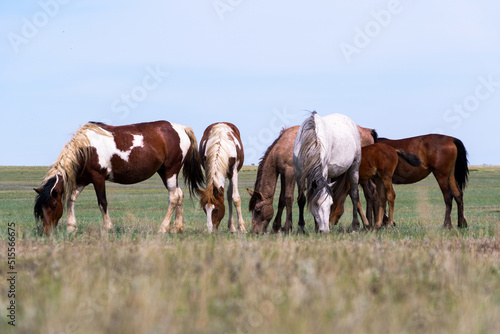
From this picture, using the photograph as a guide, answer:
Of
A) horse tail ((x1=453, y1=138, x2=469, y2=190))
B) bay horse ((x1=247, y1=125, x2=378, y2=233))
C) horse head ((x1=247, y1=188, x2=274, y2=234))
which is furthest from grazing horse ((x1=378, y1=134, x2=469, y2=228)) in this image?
horse head ((x1=247, y1=188, x2=274, y2=234))

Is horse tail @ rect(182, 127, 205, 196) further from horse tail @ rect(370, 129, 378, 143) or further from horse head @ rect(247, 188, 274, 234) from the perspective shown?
horse tail @ rect(370, 129, 378, 143)

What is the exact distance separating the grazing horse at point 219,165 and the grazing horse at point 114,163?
0.61 m

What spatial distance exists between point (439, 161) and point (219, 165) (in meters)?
5.88

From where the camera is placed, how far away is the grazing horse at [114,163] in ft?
35.3

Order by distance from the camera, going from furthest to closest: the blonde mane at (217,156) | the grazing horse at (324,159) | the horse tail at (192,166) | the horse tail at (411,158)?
the horse tail at (411,158), the horse tail at (192,166), the blonde mane at (217,156), the grazing horse at (324,159)

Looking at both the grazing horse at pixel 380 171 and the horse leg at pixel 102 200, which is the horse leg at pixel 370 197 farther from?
the horse leg at pixel 102 200

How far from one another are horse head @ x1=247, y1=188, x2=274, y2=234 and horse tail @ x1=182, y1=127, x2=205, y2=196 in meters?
1.83

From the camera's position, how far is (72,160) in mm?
11117

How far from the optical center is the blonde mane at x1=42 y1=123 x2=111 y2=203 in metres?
10.9

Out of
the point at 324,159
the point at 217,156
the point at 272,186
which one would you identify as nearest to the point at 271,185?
the point at 272,186

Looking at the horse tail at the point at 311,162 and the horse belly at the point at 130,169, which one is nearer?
the horse tail at the point at 311,162

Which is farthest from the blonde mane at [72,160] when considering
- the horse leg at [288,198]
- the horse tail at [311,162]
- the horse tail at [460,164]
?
the horse tail at [460,164]

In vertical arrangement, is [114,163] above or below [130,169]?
above

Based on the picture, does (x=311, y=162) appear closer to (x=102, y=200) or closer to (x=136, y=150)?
(x=136, y=150)
